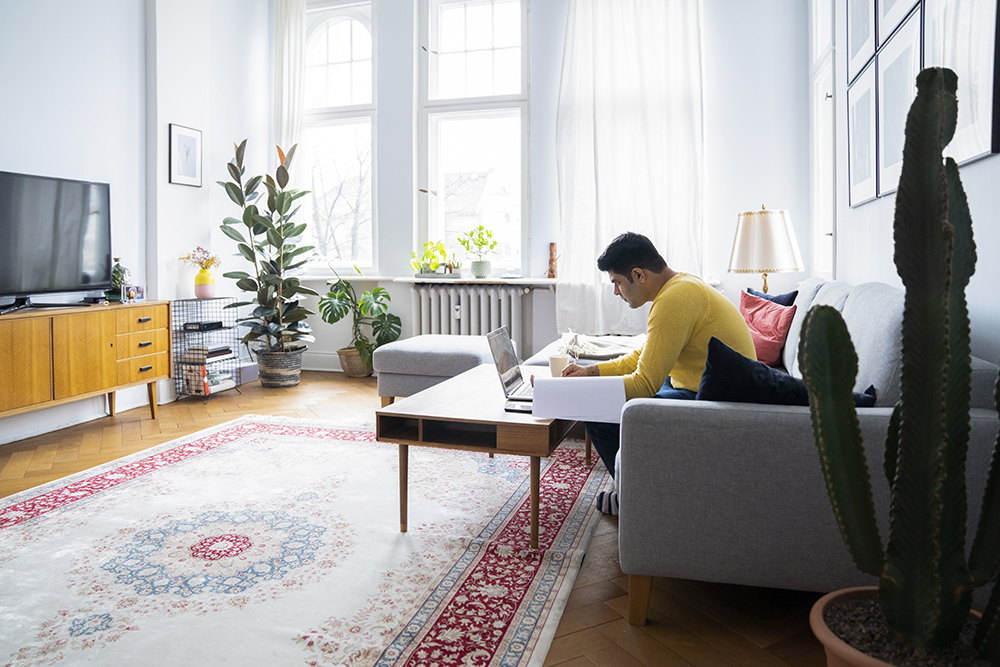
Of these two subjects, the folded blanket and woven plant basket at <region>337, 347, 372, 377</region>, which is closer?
the folded blanket

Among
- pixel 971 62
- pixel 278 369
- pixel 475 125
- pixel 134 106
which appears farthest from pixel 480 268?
pixel 971 62

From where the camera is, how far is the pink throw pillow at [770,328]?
126 inches

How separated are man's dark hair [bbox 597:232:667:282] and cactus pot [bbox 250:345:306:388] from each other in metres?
3.59

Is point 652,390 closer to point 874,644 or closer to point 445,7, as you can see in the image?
point 874,644

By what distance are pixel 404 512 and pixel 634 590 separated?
0.90 meters

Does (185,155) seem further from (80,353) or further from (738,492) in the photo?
(738,492)

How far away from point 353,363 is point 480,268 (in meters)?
1.31

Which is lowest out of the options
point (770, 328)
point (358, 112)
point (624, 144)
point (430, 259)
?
point (770, 328)

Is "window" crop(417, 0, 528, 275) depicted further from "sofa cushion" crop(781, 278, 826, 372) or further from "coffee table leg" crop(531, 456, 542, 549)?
"coffee table leg" crop(531, 456, 542, 549)

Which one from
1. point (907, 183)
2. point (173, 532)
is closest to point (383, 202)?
point (173, 532)

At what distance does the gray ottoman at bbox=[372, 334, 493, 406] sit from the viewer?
156 inches

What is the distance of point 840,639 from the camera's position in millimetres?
1156

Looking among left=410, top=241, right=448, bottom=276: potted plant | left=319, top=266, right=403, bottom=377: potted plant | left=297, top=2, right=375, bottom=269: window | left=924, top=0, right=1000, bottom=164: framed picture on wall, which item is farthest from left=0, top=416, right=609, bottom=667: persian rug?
left=297, top=2, right=375, bottom=269: window

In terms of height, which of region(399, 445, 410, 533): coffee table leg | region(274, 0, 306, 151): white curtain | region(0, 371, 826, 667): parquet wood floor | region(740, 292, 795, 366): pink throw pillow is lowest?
region(0, 371, 826, 667): parquet wood floor
